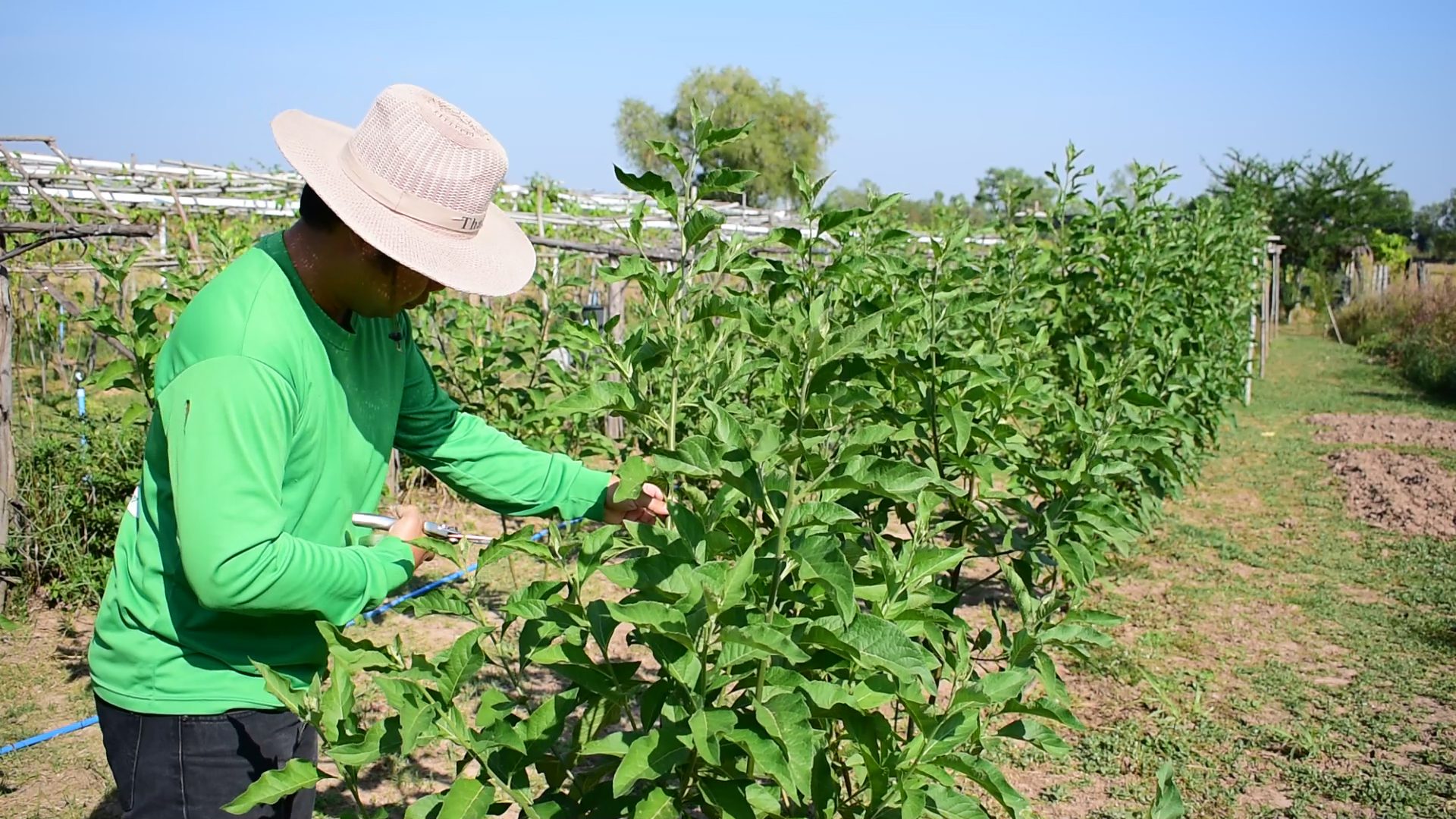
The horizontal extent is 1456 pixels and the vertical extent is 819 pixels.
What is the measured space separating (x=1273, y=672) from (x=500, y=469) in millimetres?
4337

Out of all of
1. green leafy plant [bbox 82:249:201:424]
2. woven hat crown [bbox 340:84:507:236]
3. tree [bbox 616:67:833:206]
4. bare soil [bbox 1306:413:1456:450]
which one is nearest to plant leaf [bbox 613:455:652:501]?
woven hat crown [bbox 340:84:507:236]

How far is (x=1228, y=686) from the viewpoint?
5250 millimetres

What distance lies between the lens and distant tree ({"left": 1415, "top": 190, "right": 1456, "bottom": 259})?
177 ft

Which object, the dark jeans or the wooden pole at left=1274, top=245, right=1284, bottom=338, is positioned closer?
the dark jeans

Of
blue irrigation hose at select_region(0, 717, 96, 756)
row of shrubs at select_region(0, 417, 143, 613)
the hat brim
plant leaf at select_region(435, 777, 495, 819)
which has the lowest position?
blue irrigation hose at select_region(0, 717, 96, 756)

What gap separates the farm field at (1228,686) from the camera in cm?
408

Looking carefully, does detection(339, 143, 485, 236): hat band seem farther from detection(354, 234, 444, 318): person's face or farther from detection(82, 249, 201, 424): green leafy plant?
detection(82, 249, 201, 424): green leafy plant

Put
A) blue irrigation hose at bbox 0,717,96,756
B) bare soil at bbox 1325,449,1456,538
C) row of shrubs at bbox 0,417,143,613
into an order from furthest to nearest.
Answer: bare soil at bbox 1325,449,1456,538 → row of shrubs at bbox 0,417,143,613 → blue irrigation hose at bbox 0,717,96,756

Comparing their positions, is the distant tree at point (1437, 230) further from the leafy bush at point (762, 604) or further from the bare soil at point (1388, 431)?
the leafy bush at point (762, 604)

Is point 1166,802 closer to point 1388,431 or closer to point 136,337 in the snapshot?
point 136,337

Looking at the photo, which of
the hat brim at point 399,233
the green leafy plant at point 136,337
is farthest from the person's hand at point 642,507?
the green leafy plant at point 136,337

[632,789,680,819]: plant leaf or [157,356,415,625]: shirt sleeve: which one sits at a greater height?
[157,356,415,625]: shirt sleeve

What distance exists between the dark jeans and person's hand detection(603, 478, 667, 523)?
786 mm

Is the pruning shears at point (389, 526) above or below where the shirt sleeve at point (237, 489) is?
below
